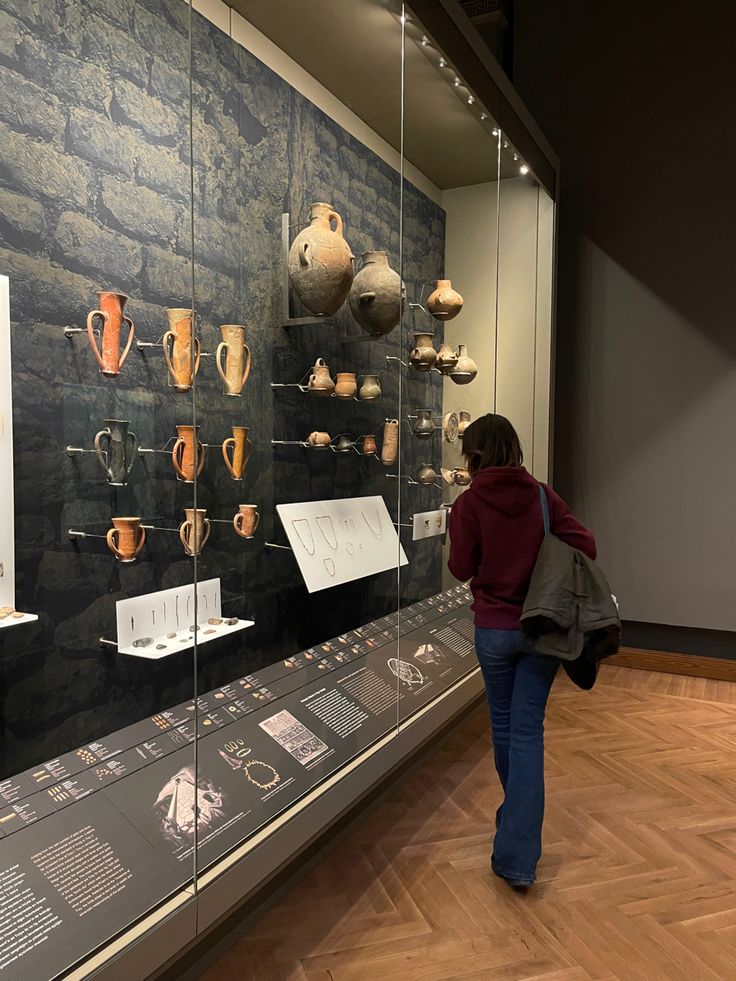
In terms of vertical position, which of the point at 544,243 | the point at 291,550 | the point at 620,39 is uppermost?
the point at 620,39

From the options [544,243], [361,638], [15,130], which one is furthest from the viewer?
[544,243]

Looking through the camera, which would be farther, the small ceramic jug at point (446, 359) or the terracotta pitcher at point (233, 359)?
the small ceramic jug at point (446, 359)

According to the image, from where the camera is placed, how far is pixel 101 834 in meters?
1.67

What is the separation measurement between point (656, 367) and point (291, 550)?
343cm

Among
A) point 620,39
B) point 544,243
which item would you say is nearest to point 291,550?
point 544,243

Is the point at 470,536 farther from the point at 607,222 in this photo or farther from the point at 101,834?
the point at 607,222

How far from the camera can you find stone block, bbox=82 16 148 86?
1754mm

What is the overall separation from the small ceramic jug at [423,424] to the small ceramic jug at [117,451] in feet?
4.75

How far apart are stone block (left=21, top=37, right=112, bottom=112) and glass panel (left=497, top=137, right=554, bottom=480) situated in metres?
2.50

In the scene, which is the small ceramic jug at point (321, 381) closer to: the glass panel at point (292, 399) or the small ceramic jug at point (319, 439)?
the glass panel at point (292, 399)

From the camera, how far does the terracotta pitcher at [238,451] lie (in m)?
2.10

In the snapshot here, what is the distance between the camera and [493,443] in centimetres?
233

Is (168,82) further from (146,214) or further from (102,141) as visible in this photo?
(146,214)

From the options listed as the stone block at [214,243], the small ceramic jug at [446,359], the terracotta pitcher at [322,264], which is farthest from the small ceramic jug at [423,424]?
the stone block at [214,243]
